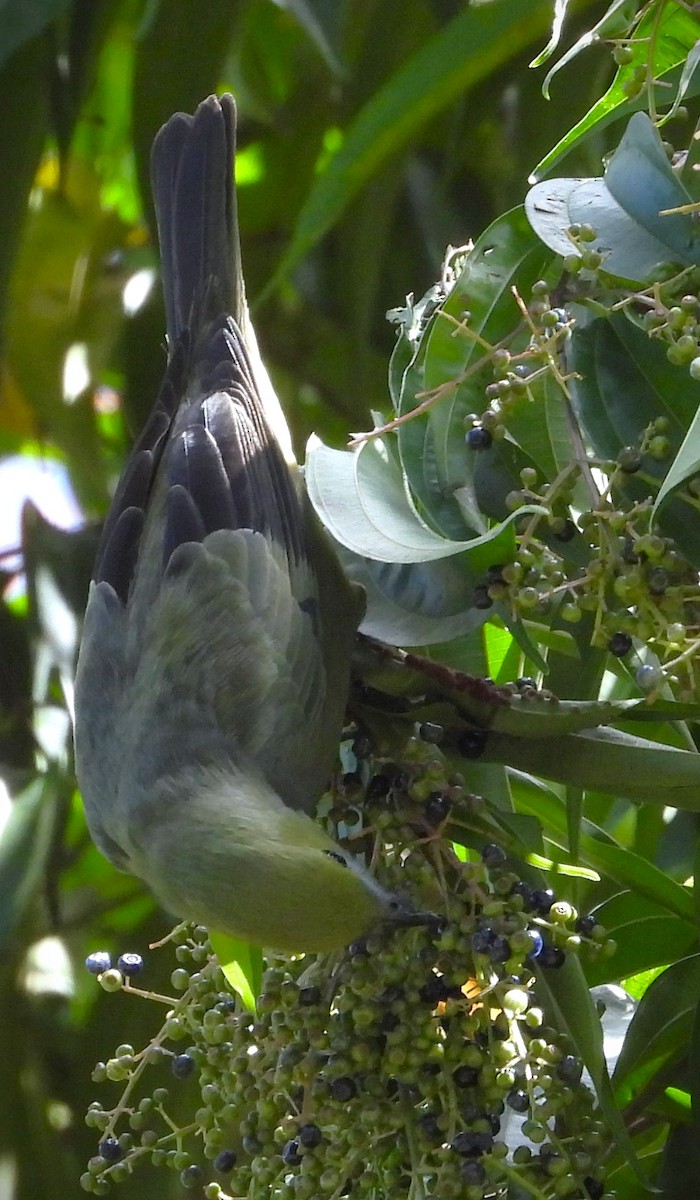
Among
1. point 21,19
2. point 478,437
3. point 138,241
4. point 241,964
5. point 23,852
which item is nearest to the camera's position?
point 478,437

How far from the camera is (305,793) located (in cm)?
181

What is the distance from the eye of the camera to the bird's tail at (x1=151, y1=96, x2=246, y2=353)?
225 cm

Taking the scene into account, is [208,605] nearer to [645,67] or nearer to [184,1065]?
[184,1065]

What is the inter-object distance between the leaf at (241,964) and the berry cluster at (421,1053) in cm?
2

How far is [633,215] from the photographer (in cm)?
127

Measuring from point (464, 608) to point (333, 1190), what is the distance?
1.85 feet

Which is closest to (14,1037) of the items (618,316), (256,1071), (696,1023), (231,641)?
(231,641)

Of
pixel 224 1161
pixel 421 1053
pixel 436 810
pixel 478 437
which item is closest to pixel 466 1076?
pixel 421 1053

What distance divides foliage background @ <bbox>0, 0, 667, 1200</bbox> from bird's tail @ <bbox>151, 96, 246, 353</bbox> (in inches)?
3.8

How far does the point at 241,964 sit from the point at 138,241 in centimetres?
230

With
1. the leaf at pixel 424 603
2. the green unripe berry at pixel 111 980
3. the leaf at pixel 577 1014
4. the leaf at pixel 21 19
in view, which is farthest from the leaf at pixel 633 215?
the leaf at pixel 21 19

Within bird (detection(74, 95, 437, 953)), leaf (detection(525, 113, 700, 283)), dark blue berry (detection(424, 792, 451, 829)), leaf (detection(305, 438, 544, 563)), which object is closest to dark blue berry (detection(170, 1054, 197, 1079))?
bird (detection(74, 95, 437, 953))

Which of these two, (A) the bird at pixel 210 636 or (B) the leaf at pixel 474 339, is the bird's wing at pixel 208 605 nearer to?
(A) the bird at pixel 210 636

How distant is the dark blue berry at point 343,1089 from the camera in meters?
1.27
